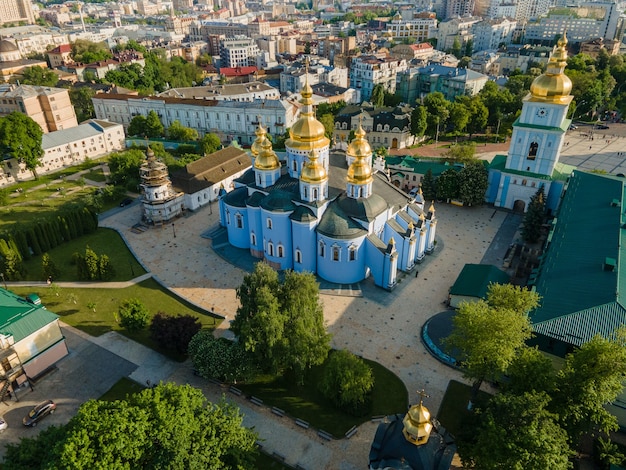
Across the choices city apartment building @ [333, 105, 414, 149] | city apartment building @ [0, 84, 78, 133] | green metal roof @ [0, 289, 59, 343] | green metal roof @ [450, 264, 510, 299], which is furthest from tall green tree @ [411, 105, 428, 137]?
city apartment building @ [0, 84, 78, 133]

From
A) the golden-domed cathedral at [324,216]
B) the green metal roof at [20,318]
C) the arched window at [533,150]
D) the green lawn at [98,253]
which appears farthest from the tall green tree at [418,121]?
the green metal roof at [20,318]

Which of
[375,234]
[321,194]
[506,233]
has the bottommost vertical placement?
[506,233]

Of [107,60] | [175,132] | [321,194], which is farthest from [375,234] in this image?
[107,60]

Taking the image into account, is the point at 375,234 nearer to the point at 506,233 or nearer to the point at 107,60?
the point at 506,233

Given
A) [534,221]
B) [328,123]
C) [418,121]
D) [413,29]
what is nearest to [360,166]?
[534,221]

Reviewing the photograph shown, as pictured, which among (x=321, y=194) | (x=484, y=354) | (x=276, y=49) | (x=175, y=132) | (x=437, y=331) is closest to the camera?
(x=484, y=354)

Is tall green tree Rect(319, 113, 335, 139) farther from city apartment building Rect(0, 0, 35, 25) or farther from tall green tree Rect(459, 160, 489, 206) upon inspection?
city apartment building Rect(0, 0, 35, 25)

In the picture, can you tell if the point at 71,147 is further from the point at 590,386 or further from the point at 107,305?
the point at 590,386
